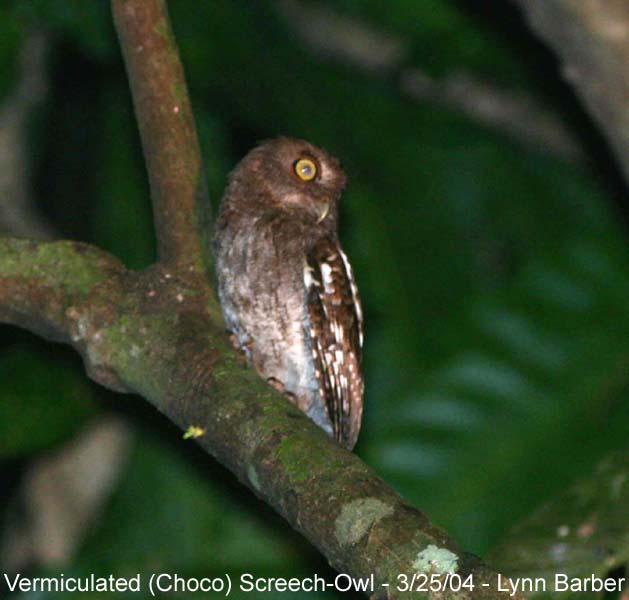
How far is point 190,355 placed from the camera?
8.79ft

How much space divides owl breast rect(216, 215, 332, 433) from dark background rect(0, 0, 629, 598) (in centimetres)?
47

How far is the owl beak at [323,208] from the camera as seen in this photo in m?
4.08

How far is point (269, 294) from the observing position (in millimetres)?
3791

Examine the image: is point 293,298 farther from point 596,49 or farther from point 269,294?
point 596,49

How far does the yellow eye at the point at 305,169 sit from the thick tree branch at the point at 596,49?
2.90ft

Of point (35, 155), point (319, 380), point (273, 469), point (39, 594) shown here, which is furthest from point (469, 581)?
point (35, 155)

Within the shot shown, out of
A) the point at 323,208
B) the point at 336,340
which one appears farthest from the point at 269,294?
the point at 323,208

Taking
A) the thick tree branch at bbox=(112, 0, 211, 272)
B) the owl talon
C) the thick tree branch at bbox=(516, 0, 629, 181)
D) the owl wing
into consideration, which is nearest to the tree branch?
the owl wing

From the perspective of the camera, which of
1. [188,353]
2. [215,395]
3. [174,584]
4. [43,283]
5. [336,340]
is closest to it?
[215,395]

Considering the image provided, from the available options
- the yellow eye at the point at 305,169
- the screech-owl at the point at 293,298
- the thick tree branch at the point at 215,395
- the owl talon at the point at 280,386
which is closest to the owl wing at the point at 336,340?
the screech-owl at the point at 293,298

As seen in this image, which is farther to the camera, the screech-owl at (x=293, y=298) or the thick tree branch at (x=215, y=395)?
the screech-owl at (x=293, y=298)

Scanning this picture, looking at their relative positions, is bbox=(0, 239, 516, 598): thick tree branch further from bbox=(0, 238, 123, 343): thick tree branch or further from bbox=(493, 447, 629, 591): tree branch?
bbox=(493, 447, 629, 591): tree branch

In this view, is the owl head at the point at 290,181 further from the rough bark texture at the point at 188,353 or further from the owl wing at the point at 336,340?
the rough bark texture at the point at 188,353

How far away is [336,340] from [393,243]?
0.99 meters
